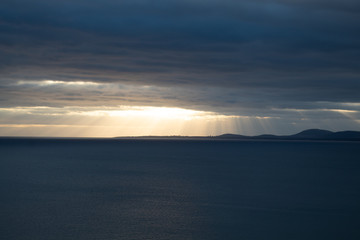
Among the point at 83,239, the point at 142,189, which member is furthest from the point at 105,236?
the point at 142,189

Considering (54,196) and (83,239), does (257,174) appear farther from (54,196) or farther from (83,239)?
(83,239)

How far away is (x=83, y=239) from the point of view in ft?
87.9

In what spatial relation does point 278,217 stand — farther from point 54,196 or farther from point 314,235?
point 54,196

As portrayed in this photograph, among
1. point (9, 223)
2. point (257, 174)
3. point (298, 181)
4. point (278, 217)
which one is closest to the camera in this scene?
point (9, 223)

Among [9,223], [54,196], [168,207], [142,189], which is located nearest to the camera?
[9,223]

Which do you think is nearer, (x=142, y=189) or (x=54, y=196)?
(x=54, y=196)

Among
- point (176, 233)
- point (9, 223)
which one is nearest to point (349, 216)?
point (176, 233)

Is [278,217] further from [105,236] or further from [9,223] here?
[9,223]

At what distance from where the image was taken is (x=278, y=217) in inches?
1312

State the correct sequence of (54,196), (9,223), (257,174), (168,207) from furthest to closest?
(257,174) < (54,196) < (168,207) < (9,223)

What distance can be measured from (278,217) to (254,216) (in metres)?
2.00

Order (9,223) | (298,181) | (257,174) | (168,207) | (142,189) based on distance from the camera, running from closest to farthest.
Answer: (9,223) < (168,207) < (142,189) < (298,181) < (257,174)

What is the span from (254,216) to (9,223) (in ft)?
64.7

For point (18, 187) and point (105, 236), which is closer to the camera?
point (105, 236)
